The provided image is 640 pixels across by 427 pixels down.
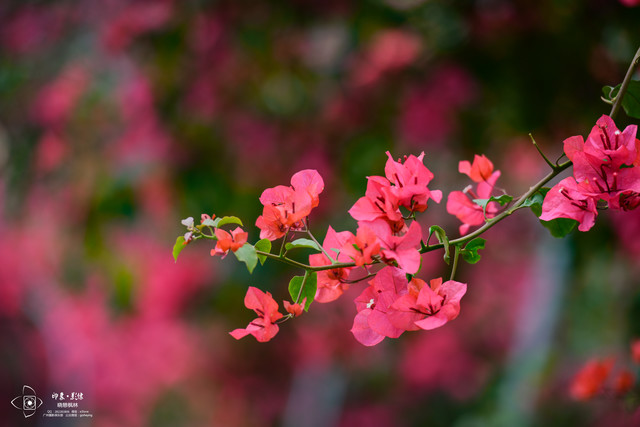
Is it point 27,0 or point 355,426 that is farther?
point 355,426

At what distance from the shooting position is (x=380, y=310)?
0.26 m

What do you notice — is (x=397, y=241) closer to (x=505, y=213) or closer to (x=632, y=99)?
(x=505, y=213)

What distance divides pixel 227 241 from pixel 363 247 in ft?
0.23

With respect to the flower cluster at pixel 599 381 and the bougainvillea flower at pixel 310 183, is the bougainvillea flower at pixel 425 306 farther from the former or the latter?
the flower cluster at pixel 599 381

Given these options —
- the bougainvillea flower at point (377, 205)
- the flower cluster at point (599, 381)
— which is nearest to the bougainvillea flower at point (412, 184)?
the bougainvillea flower at point (377, 205)

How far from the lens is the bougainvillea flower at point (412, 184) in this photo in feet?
0.86

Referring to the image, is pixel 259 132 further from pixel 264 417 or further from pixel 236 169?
pixel 264 417

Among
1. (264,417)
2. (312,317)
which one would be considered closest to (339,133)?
(312,317)

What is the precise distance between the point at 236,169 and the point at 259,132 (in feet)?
0.43

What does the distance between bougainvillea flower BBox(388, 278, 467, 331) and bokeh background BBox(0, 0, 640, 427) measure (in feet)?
1.09

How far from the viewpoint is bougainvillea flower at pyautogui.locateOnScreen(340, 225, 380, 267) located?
24cm

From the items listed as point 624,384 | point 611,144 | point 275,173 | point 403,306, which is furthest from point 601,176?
point 275,173

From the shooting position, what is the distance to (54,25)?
3.95 feet

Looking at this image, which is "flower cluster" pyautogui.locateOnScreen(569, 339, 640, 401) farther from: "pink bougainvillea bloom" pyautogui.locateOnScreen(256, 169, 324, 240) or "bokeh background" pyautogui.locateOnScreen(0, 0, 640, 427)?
"pink bougainvillea bloom" pyautogui.locateOnScreen(256, 169, 324, 240)
